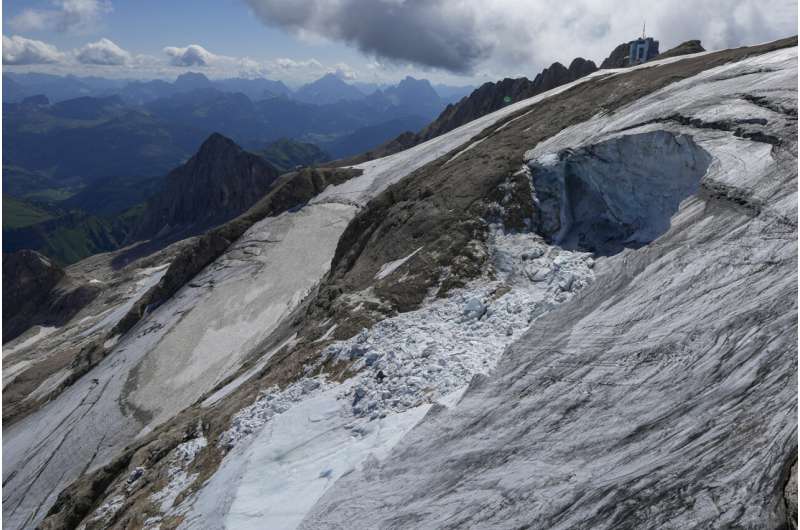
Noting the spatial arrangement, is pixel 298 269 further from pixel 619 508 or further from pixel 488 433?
pixel 619 508

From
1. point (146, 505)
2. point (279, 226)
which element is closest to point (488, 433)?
point (146, 505)

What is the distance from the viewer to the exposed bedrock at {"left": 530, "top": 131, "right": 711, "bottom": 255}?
18734mm

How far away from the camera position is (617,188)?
2178cm

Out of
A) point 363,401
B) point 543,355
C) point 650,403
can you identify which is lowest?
point 363,401

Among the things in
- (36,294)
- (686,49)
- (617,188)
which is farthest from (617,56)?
(36,294)

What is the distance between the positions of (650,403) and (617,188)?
45.4 feet

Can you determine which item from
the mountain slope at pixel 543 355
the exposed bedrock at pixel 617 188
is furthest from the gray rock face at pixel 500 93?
the exposed bedrock at pixel 617 188

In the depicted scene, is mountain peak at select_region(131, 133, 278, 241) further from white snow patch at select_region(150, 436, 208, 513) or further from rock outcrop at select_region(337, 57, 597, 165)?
white snow patch at select_region(150, 436, 208, 513)

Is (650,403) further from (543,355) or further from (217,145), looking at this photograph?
(217,145)

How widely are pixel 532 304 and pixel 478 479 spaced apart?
746cm

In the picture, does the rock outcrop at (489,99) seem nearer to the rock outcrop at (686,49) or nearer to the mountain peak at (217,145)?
the rock outcrop at (686,49)

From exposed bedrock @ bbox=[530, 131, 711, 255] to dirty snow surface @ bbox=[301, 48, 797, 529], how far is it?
6.65 feet

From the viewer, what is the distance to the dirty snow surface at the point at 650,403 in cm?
899

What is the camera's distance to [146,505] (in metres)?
16.4
